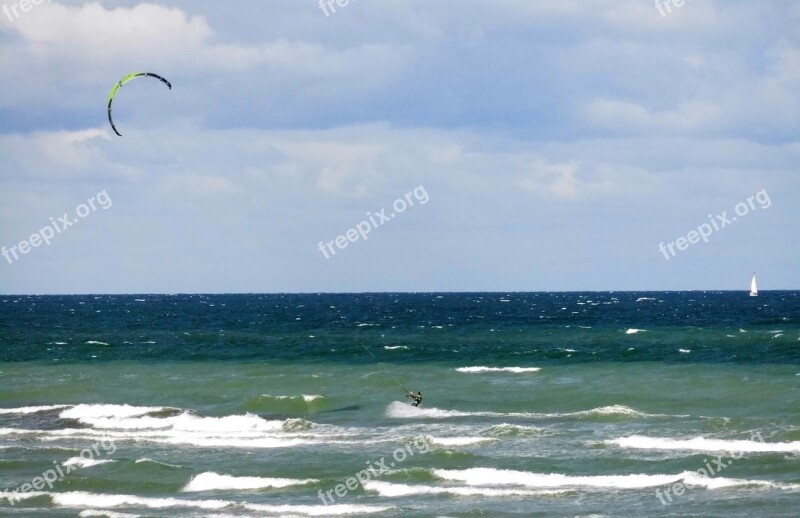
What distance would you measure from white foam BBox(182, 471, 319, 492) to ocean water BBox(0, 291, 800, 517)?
7cm

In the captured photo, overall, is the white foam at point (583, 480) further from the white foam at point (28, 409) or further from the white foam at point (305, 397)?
the white foam at point (28, 409)

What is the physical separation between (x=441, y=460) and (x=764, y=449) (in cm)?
885

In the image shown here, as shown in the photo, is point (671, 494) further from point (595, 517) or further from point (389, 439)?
point (389, 439)

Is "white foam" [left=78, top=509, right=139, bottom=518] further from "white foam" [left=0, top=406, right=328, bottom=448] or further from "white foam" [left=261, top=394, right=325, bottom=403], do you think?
"white foam" [left=261, top=394, right=325, bottom=403]

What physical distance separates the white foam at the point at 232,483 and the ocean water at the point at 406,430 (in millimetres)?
65

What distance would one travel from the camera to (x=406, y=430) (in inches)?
1271

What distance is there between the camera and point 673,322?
91.9 meters

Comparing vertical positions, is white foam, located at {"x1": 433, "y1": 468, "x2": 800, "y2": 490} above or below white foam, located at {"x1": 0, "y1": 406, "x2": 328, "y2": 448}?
below

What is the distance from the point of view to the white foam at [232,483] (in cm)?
2520

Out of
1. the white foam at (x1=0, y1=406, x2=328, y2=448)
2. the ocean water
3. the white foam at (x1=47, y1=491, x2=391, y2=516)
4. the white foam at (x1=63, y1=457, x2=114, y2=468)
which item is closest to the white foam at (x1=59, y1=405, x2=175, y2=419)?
the white foam at (x1=0, y1=406, x2=328, y2=448)

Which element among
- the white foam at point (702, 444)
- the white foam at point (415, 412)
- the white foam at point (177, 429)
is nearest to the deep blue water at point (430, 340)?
the white foam at point (415, 412)

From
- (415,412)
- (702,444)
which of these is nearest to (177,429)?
(415,412)

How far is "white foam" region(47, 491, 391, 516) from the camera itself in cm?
2250

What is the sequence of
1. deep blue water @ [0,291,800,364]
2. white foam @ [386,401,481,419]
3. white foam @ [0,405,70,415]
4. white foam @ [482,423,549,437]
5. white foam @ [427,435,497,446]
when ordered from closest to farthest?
1. white foam @ [427,435,497,446]
2. white foam @ [482,423,549,437]
3. white foam @ [386,401,481,419]
4. white foam @ [0,405,70,415]
5. deep blue water @ [0,291,800,364]
